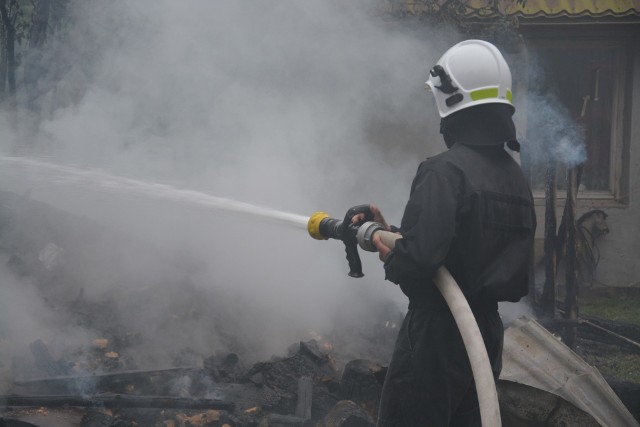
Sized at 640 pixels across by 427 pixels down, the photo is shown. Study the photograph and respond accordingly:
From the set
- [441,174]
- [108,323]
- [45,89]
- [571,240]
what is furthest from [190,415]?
[45,89]

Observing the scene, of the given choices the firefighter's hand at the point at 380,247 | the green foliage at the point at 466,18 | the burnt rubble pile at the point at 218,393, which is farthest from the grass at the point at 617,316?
the firefighter's hand at the point at 380,247

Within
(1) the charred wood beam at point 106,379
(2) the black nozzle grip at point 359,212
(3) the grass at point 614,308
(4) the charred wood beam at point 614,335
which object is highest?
(2) the black nozzle grip at point 359,212

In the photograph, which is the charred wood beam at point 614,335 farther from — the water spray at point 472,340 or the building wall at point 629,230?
the water spray at point 472,340

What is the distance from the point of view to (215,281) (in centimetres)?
576

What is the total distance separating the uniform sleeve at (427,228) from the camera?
2439 mm

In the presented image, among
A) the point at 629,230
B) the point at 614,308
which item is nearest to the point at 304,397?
the point at 614,308

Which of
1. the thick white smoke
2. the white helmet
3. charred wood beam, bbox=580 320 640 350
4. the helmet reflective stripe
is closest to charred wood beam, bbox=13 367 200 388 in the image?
the thick white smoke

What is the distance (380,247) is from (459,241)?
1.10ft

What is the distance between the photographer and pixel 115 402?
394 cm

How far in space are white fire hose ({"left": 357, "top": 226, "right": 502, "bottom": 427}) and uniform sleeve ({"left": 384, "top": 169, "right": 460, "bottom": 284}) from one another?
9 centimetres

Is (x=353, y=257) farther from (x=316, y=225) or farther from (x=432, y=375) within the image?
(x=432, y=375)

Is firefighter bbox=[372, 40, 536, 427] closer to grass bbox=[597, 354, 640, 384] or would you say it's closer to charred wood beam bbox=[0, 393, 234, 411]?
charred wood beam bbox=[0, 393, 234, 411]

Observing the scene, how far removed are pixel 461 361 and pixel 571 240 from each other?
3.53 m

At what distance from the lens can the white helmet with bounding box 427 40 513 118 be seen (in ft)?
8.80
